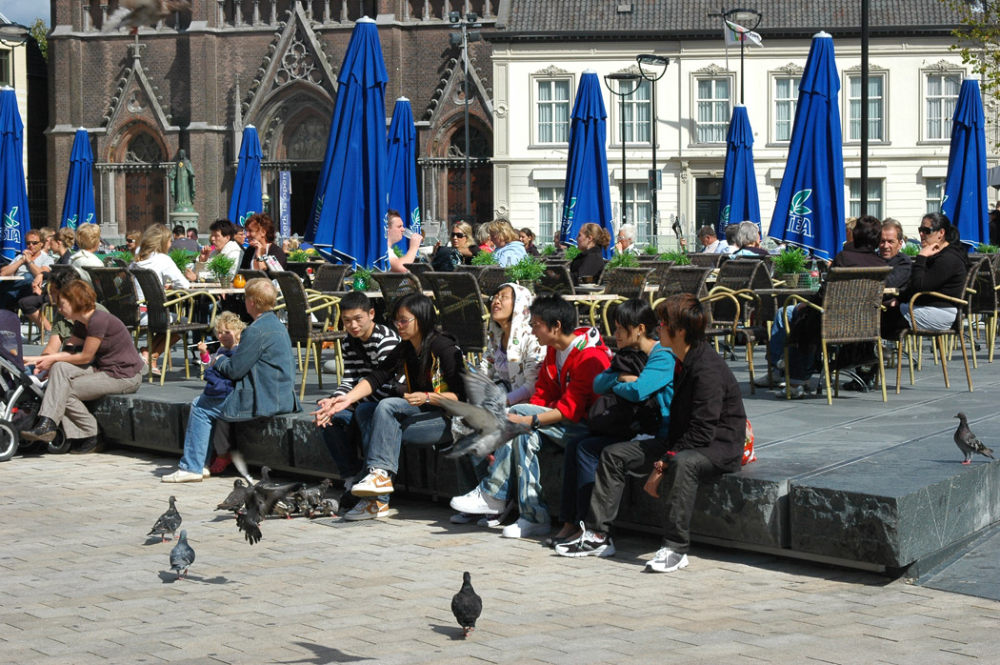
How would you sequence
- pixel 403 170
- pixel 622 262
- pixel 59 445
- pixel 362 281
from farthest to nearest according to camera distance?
pixel 403 170 < pixel 622 262 < pixel 362 281 < pixel 59 445

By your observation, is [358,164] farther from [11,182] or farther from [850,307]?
[11,182]

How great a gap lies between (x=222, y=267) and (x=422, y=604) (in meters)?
7.94

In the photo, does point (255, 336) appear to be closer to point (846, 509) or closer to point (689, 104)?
point (846, 509)

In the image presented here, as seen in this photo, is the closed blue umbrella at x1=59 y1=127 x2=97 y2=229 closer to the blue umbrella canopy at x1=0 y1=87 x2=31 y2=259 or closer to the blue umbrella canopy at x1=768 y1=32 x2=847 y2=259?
the blue umbrella canopy at x1=0 y1=87 x2=31 y2=259

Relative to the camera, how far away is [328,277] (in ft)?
47.6

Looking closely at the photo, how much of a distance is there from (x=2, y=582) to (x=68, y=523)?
4.59 feet

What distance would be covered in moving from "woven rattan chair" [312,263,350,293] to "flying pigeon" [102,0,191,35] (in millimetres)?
7359

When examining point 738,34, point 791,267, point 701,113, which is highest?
point 738,34

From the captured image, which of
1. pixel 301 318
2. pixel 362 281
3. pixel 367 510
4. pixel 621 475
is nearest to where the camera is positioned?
pixel 621 475

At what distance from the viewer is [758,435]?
8445mm

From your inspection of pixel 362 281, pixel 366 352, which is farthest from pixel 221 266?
pixel 366 352

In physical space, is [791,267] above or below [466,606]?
above

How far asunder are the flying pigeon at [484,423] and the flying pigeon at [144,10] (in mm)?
2363

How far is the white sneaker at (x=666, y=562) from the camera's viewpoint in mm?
6594
